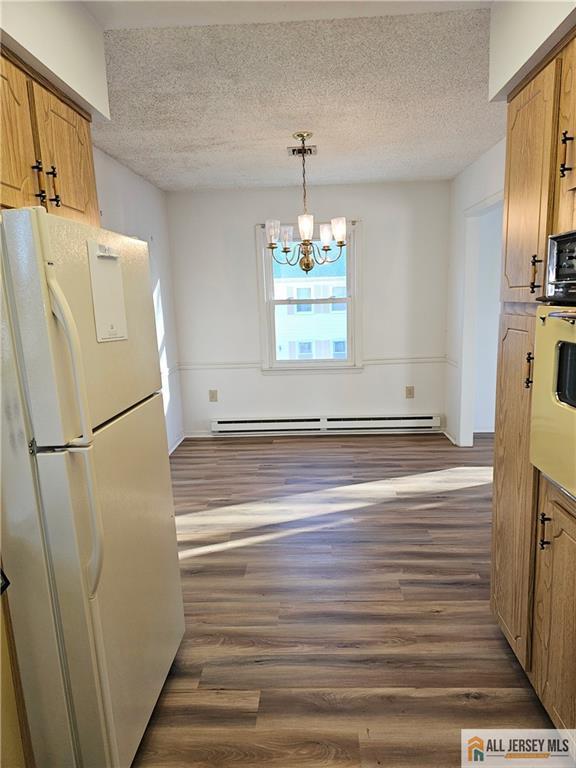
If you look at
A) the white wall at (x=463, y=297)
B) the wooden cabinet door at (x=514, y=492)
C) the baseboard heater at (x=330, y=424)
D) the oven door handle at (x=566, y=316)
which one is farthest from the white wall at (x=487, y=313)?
the oven door handle at (x=566, y=316)

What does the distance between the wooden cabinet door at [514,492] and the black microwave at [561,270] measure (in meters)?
0.20

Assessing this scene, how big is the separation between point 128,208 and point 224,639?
3323 mm

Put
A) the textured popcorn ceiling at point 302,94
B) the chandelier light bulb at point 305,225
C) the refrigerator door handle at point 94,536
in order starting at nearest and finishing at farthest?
the refrigerator door handle at point 94,536
the textured popcorn ceiling at point 302,94
the chandelier light bulb at point 305,225

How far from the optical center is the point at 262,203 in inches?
197

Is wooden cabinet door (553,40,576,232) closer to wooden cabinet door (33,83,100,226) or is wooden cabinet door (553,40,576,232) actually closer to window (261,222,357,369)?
wooden cabinet door (33,83,100,226)

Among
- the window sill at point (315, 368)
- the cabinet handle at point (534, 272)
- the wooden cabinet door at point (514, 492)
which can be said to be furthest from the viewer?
the window sill at point (315, 368)

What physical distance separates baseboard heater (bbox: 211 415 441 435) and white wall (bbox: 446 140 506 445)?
34 cm

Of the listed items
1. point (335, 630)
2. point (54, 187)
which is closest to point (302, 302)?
point (335, 630)

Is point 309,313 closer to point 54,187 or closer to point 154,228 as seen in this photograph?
point 154,228

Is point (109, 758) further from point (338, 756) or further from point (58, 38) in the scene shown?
point (58, 38)

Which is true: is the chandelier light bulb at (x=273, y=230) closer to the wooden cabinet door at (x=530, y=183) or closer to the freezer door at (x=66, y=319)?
the wooden cabinet door at (x=530, y=183)

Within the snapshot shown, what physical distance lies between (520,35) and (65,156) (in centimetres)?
162

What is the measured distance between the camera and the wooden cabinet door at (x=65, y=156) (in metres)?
1.57

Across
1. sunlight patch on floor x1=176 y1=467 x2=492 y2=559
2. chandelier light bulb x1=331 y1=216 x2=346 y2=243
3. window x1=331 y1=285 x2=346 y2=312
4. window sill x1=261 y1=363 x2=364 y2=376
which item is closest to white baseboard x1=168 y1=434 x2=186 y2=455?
window sill x1=261 y1=363 x2=364 y2=376
